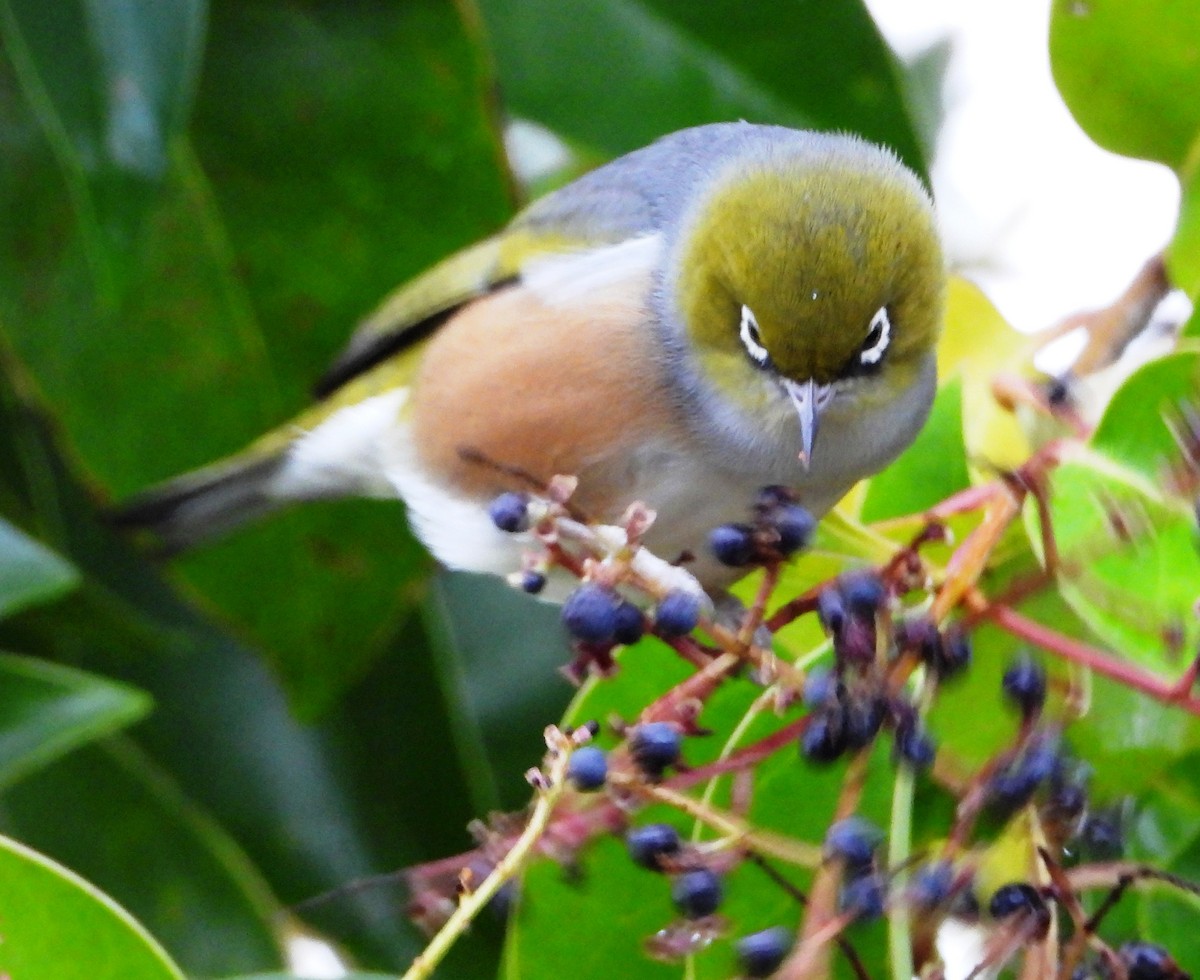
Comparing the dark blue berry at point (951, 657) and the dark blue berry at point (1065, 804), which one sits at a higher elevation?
the dark blue berry at point (951, 657)

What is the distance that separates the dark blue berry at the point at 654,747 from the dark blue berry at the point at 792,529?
26 cm

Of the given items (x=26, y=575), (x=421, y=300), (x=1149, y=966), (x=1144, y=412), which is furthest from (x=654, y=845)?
(x=421, y=300)

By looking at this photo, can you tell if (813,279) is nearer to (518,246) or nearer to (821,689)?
(518,246)

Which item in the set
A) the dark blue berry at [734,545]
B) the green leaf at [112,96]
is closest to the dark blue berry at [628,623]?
the dark blue berry at [734,545]

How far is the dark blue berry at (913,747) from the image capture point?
1.33 m

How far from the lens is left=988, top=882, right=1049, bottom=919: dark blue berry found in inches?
51.2

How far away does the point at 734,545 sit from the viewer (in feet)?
5.09

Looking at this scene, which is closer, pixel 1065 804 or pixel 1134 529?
pixel 1065 804

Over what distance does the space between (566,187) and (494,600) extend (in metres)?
0.73

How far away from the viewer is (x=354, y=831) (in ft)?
8.78

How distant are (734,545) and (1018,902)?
43 cm

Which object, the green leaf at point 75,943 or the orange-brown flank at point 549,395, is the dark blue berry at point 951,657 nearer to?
the green leaf at point 75,943

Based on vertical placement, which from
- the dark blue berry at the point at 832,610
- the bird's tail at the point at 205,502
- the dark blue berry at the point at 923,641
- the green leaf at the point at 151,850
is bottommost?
the green leaf at the point at 151,850

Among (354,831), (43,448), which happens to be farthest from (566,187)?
(354,831)
